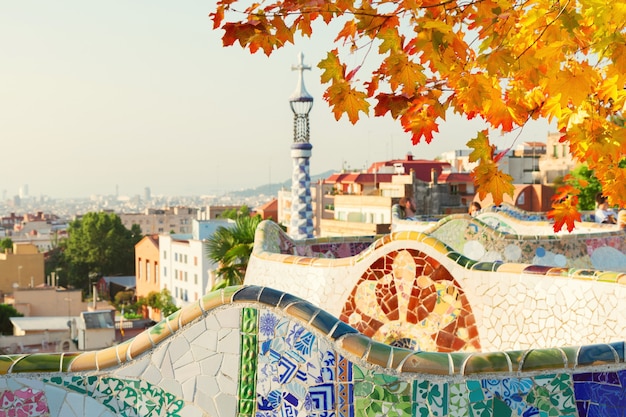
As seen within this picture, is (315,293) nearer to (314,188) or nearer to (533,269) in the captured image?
(533,269)

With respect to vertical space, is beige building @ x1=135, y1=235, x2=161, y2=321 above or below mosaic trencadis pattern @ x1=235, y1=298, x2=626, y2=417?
below

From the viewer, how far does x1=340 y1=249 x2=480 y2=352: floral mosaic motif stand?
235 inches

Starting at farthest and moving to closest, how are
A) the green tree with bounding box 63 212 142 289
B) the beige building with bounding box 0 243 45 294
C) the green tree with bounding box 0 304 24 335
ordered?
the green tree with bounding box 63 212 142 289
the beige building with bounding box 0 243 45 294
the green tree with bounding box 0 304 24 335

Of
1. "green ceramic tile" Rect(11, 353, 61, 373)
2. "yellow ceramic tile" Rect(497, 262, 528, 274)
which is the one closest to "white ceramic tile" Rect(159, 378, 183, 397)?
"green ceramic tile" Rect(11, 353, 61, 373)

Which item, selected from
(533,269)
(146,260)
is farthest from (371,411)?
(146,260)

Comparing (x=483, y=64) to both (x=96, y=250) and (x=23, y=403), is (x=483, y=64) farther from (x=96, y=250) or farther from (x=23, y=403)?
(x=96, y=250)

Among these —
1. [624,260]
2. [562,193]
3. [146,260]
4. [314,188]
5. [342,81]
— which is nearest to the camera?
[342,81]

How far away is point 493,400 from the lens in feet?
10.7

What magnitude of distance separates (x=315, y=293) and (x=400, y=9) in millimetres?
3419

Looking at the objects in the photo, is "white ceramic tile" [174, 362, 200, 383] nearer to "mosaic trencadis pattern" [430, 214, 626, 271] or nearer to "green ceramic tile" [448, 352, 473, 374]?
"green ceramic tile" [448, 352, 473, 374]

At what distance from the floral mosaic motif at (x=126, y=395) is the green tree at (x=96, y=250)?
257 feet

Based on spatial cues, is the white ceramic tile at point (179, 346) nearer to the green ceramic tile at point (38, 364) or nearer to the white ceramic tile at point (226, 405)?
the white ceramic tile at point (226, 405)

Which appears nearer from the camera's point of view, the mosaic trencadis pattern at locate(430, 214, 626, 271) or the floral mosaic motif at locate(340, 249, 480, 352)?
the floral mosaic motif at locate(340, 249, 480, 352)

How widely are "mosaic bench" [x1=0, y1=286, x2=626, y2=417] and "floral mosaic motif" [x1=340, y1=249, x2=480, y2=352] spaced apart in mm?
2491
